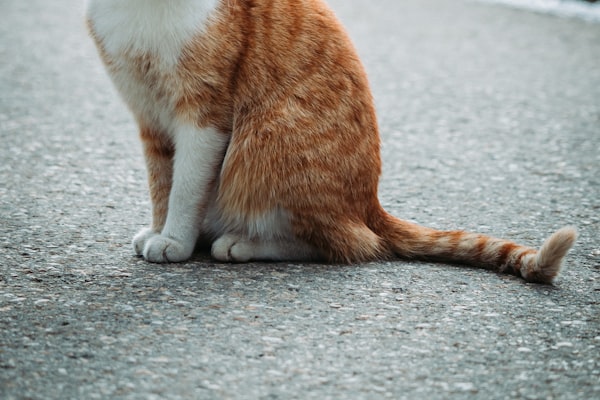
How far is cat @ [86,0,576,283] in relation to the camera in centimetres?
320

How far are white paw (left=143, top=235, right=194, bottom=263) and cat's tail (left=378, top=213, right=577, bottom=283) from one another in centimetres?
82

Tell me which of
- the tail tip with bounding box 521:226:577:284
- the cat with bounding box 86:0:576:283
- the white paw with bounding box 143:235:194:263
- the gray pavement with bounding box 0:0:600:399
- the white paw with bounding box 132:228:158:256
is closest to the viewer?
the gray pavement with bounding box 0:0:600:399

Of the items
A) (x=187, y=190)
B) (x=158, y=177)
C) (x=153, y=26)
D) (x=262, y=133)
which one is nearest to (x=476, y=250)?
(x=262, y=133)

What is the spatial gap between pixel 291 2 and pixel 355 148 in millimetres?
655

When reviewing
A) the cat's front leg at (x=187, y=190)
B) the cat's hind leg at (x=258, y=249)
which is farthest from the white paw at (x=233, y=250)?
the cat's front leg at (x=187, y=190)

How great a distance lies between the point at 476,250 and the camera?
11.2 ft

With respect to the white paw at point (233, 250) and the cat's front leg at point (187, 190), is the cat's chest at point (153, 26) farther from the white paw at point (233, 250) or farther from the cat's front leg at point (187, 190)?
the white paw at point (233, 250)

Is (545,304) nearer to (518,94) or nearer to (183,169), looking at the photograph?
(183,169)

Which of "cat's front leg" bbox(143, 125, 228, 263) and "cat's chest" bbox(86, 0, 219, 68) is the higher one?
"cat's chest" bbox(86, 0, 219, 68)

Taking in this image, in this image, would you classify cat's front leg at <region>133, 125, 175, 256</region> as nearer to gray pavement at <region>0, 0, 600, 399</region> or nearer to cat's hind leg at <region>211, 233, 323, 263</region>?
gray pavement at <region>0, 0, 600, 399</region>

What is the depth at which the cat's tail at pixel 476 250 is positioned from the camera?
3.22 meters

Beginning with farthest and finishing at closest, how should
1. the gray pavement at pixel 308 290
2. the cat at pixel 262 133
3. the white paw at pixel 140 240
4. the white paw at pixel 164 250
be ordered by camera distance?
the white paw at pixel 140 240, the white paw at pixel 164 250, the cat at pixel 262 133, the gray pavement at pixel 308 290

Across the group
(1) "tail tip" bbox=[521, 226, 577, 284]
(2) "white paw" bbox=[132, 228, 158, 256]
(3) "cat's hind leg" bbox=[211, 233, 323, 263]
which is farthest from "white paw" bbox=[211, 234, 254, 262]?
(1) "tail tip" bbox=[521, 226, 577, 284]

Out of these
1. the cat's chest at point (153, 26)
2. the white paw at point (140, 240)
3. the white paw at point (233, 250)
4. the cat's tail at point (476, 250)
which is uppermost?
the cat's chest at point (153, 26)
